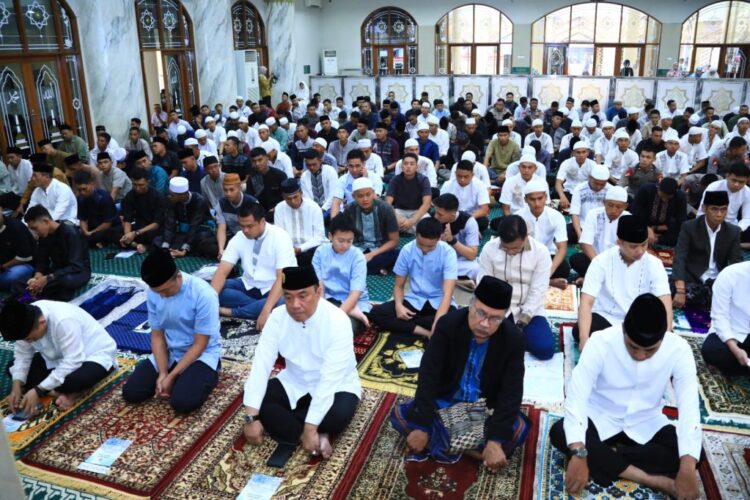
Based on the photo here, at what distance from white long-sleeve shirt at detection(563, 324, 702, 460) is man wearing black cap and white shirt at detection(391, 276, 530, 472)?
25 cm

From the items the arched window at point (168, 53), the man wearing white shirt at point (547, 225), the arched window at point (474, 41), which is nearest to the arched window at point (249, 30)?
the arched window at point (168, 53)

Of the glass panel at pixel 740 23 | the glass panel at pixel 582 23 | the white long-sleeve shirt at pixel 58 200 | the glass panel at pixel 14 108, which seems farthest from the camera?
the glass panel at pixel 582 23

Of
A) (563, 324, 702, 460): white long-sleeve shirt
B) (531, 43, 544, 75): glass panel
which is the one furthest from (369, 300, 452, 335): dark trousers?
(531, 43, 544, 75): glass panel

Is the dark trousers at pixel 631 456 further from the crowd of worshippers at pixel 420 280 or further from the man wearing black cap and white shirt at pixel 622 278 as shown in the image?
the man wearing black cap and white shirt at pixel 622 278

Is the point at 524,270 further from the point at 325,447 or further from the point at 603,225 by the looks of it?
the point at 325,447

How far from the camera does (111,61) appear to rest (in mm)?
9023

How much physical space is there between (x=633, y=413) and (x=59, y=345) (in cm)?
283

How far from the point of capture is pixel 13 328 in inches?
121

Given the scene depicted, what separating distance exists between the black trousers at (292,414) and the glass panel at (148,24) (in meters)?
9.14

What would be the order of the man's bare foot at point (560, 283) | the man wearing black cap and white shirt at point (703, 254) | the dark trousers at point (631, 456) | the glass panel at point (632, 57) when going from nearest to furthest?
the dark trousers at point (631, 456) < the man wearing black cap and white shirt at point (703, 254) < the man's bare foot at point (560, 283) < the glass panel at point (632, 57)

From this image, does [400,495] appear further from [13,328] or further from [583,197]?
[583,197]

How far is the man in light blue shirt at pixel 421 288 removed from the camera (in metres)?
3.91

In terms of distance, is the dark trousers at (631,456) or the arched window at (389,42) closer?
the dark trousers at (631,456)

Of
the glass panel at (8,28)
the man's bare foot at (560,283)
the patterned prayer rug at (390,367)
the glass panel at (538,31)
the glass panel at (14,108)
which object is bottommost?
the patterned prayer rug at (390,367)
